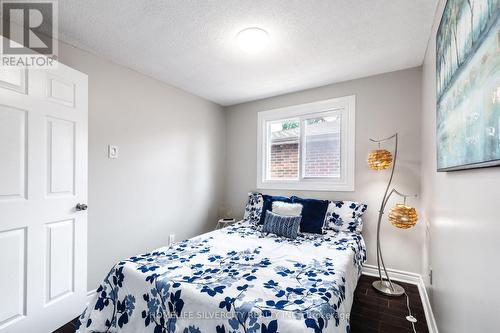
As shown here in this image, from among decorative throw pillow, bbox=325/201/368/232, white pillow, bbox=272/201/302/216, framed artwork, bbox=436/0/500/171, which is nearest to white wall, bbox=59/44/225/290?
white pillow, bbox=272/201/302/216

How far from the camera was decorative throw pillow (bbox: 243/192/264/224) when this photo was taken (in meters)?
3.16

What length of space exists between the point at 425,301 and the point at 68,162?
3336mm

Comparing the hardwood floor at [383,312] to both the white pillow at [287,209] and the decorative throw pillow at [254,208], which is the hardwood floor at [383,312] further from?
the decorative throw pillow at [254,208]

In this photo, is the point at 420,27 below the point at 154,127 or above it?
above

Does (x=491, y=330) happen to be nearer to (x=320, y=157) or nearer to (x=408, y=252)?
(x=408, y=252)

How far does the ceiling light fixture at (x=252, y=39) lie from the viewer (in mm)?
1898

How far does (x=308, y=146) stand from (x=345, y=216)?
1.08 meters

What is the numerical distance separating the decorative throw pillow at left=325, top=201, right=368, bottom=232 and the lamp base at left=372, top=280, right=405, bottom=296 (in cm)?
57

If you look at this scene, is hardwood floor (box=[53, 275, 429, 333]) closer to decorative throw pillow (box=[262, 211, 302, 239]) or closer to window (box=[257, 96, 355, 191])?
decorative throw pillow (box=[262, 211, 302, 239])

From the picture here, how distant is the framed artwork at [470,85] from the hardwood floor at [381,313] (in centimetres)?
135

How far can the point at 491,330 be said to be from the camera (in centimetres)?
81

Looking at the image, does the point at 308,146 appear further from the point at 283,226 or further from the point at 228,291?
the point at 228,291

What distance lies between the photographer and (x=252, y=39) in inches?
77.7

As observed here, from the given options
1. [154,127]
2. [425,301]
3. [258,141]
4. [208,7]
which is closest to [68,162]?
[154,127]
